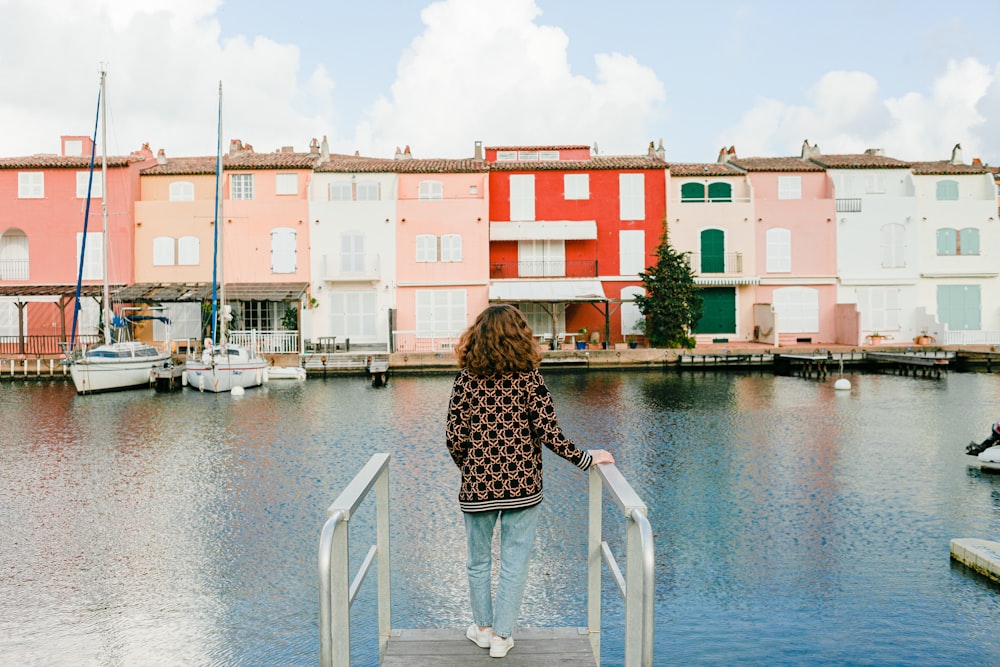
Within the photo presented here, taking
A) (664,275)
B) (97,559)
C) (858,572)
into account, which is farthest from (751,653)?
(664,275)

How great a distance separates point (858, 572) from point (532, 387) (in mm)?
6074

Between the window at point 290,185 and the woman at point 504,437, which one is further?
the window at point 290,185

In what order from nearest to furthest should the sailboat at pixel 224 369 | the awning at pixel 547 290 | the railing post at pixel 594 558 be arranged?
the railing post at pixel 594 558
the sailboat at pixel 224 369
the awning at pixel 547 290

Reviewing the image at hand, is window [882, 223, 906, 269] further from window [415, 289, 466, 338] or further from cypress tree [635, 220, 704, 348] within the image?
window [415, 289, 466, 338]

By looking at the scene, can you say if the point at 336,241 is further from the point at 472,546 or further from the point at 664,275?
the point at 472,546

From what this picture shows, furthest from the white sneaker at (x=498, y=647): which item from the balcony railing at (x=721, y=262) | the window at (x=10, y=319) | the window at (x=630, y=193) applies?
the window at (x=10, y=319)

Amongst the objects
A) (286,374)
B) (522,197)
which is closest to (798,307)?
(522,197)

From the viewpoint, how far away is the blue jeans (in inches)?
173

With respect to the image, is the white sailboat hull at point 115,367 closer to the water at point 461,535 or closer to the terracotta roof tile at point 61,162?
the water at point 461,535

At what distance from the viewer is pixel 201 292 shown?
3456 centimetres

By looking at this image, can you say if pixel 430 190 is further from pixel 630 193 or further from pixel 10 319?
pixel 10 319

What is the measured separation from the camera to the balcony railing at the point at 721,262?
124 feet

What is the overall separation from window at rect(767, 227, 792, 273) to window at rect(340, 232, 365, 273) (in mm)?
17936

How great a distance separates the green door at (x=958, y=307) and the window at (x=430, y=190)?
22618mm
